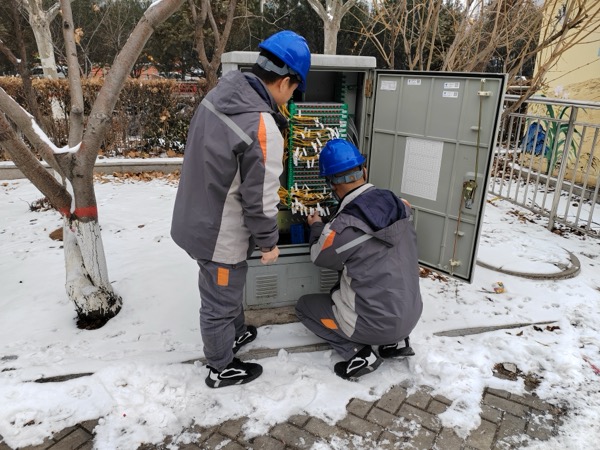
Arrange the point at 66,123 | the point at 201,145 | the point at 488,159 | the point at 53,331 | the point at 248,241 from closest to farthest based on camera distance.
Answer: the point at 201,145, the point at 248,241, the point at 488,159, the point at 53,331, the point at 66,123

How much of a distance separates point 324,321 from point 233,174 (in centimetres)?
123

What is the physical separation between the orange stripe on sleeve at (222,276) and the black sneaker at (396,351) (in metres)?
1.18

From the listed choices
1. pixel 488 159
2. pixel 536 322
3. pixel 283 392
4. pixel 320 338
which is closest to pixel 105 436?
pixel 283 392

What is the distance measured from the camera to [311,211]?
3.29 meters

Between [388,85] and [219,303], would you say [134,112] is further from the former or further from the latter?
[219,303]

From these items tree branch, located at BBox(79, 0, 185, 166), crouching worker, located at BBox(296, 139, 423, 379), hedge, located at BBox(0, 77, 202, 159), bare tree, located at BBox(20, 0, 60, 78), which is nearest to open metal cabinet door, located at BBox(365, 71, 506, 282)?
crouching worker, located at BBox(296, 139, 423, 379)

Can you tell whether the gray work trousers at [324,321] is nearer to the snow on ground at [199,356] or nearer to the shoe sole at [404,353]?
the snow on ground at [199,356]

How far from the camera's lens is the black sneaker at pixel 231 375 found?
2.57m

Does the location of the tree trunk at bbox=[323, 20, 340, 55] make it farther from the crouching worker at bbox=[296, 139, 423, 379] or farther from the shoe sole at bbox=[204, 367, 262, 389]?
the shoe sole at bbox=[204, 367, 262, 389]

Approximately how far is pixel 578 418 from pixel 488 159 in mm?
1583

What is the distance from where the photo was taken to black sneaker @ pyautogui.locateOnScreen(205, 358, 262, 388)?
257 centimetres

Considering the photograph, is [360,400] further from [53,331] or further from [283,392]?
[53,331]

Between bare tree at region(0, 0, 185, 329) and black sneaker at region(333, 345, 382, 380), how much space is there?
173 cm

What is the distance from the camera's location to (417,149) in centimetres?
315
